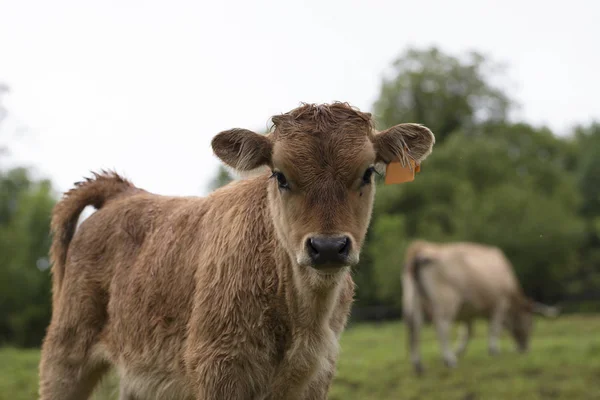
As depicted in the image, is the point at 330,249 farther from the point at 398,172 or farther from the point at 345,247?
the point at 398,172

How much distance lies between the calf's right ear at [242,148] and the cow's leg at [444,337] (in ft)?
36.3

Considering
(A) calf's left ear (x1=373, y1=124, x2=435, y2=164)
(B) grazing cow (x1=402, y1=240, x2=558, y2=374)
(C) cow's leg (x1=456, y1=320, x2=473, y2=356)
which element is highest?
(A) calf's left ear (x1=373, y1=124, x2=435, y2=164)

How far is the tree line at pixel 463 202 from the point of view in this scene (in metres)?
34.3

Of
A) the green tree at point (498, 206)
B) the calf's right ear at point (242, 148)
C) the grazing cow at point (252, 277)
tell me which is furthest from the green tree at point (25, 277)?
the calf's right ear at point (242, 148)

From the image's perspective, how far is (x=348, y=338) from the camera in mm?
22156

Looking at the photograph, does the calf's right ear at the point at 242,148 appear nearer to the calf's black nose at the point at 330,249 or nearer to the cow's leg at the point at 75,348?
the calf's black nose at the point at 330,249

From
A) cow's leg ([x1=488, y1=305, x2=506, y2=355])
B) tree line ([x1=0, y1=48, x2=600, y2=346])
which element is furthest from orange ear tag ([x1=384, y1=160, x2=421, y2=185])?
tree line ([x1=0, y1=48, x2=600, y2=346])

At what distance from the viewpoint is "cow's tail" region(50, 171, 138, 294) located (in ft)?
21.4

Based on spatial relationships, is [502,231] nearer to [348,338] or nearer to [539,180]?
[539,180]

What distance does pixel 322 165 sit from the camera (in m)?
4.43

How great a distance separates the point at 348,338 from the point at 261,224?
58.2 ft

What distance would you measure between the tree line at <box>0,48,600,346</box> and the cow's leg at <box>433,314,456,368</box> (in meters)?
15.0

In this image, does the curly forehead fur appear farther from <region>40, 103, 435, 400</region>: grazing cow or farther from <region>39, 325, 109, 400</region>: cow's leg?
<region>39, 325, 109, 400</region>: cow's leg

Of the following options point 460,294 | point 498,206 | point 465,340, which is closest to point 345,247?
point 460,294
